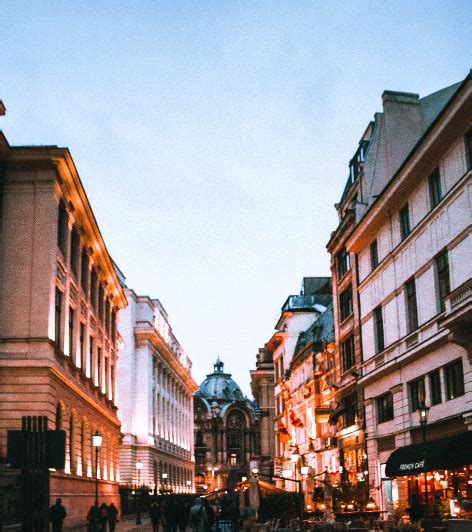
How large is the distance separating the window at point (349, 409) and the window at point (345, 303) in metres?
4.58

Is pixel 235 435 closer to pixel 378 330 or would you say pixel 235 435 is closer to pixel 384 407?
pixel 378 330

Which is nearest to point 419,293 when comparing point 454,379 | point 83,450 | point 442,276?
point 442,276

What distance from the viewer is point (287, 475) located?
73.9 metres

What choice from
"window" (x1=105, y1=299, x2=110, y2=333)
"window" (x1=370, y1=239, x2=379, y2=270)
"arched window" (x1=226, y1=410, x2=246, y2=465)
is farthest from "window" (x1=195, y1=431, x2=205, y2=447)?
"window" (x1=370, y1=239, x2=379, y2=270)

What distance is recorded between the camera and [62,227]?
39.8 m

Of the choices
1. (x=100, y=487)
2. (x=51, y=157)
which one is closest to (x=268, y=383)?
(x=100, y=487)

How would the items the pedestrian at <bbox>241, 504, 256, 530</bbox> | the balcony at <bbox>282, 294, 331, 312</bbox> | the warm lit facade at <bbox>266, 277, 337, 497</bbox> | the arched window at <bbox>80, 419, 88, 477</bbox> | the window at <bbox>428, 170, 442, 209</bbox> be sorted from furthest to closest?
the balcony at <bbox>282, 294, 331, 312</bbox>
the warm lit facade at <bbox>266, 277, 337, 497</bbox>
the arched window at <bbox>80, 419, 88, 477</bbox>
the pedestrian at <bbox>241, 504, 256, 530</bbox>
the window at <bbox>428, 170, 442, 209</bbox>

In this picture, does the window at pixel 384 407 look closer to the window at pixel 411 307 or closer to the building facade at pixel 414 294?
the building facade at pixel 414 294

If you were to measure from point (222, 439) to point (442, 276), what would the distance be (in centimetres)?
16075

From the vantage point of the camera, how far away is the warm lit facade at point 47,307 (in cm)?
3391

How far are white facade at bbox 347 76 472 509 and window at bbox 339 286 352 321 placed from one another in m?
3.51

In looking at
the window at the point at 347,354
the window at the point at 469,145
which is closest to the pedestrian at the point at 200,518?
the window at the point at 469,145

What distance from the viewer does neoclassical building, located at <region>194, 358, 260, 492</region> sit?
182250 mm

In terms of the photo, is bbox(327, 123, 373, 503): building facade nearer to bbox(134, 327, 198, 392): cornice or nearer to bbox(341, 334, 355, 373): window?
bbox(341, 334, 355, 373): window
